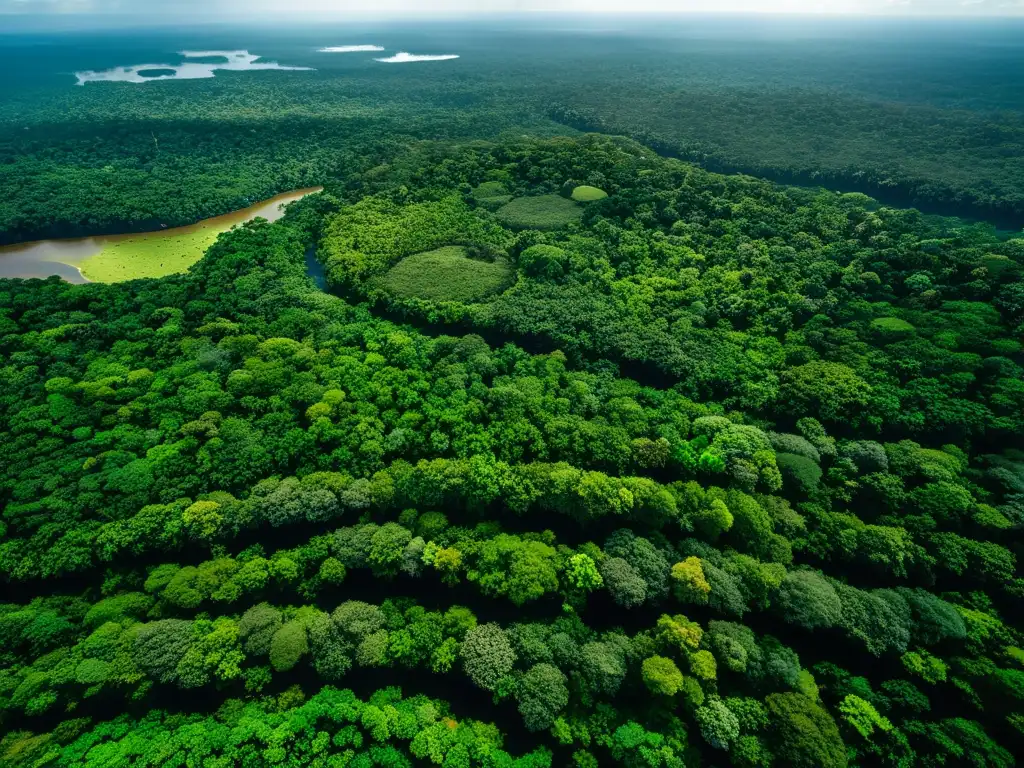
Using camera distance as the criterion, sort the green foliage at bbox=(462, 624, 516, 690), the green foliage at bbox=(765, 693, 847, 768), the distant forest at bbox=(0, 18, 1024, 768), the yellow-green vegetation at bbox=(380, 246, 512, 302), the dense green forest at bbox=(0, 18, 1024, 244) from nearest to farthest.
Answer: the green foliage at bbox=(765, 693, 847, 768) < the distant forest at bbox=(0, 18, 1024, 768) < the green foliage at bbox=(462, 624, 516, 690) < the yellow-green vegetation at bbox=(380, 246, 512, 302) < the dense green forest at bbox=(0, 18, 1024, 244)

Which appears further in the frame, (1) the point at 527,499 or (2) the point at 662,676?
(1) the point at 527,499

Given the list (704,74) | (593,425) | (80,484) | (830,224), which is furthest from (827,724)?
(704,74)

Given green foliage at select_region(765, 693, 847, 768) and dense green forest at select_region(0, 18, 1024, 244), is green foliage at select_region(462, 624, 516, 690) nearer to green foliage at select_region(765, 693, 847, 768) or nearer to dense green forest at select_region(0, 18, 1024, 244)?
green foliage at select_region(765, 693, 847, 768)

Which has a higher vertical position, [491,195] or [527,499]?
[491,195]

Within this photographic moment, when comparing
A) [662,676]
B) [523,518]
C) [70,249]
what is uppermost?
[70,249]

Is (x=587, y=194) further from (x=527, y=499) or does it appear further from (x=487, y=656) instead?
(x=487, y=656)

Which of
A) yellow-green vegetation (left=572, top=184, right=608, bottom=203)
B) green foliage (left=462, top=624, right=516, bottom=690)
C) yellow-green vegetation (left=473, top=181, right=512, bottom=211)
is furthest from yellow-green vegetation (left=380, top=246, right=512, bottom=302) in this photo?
green foliage (left=462, top=624, right=516, bottom=690)

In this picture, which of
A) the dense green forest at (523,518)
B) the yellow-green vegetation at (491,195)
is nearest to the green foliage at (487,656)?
the dense green forest at (523,518)

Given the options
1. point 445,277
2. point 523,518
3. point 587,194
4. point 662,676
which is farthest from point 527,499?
point 587,194
